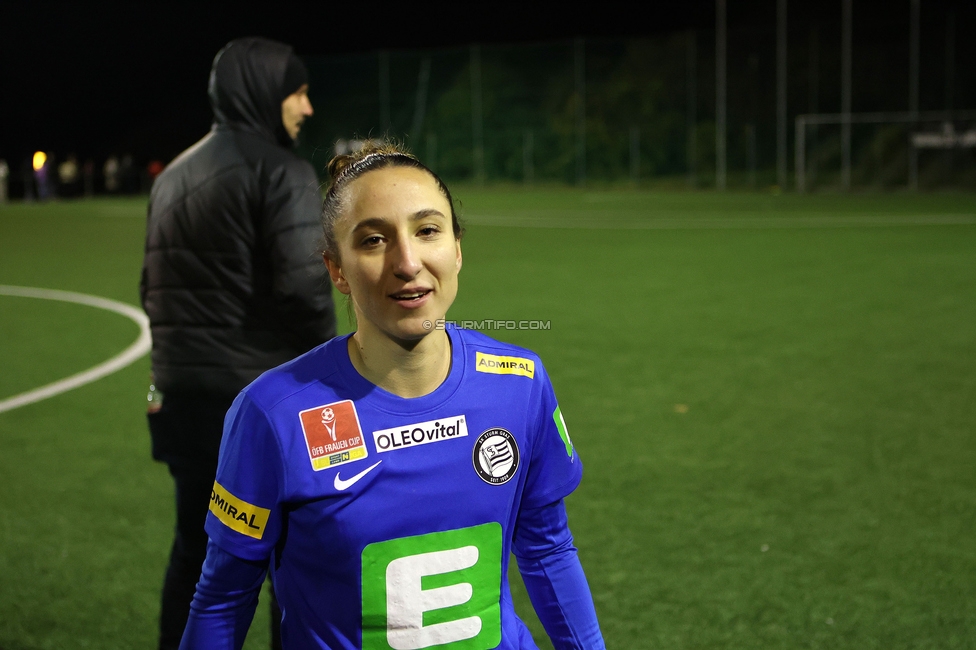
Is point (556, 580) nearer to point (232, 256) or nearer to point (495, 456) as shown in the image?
point (495, 456)

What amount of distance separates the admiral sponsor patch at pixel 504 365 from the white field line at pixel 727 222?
679 inches

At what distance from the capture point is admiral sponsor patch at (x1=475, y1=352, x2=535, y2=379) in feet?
6.62

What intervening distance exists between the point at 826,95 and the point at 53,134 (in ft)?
117

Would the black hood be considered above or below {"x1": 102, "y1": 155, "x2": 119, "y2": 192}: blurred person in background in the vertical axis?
above

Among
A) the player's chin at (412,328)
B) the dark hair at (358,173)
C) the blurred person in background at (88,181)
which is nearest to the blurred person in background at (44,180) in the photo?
the blurred person in background at (88,181)

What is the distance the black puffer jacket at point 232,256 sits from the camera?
3115 millimetres

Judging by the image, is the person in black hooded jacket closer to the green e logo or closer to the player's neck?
the player's neck

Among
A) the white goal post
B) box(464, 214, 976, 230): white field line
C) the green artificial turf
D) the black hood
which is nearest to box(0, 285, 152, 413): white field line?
the green artificial turf

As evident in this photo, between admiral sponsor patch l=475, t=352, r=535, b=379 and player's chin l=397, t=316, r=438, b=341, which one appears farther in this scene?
admiral sponsor patch l=475, t=352, r=535, b=379

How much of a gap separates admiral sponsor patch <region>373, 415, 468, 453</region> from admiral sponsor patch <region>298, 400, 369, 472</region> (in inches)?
1.4

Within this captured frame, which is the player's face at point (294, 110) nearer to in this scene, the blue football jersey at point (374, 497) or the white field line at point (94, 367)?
the blue football jersey at point (374, 497)

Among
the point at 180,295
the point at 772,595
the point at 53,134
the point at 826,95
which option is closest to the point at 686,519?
the point at 772,595

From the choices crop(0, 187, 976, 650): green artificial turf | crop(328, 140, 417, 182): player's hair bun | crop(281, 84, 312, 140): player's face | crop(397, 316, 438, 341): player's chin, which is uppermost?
crop(281, 84, 312, 140): player's face

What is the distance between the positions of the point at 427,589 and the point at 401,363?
0.42 m
